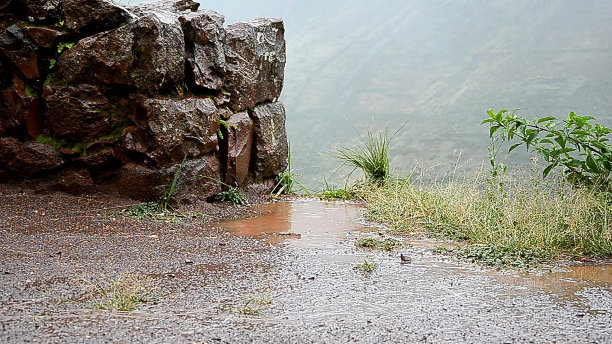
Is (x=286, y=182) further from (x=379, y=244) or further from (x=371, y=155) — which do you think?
(x=379, y=244)

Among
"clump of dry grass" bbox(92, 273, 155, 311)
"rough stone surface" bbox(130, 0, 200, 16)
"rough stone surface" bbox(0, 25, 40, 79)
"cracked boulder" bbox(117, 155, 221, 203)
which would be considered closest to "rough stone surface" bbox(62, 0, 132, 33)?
"rough stone surface" bbox(130, 0, 200, 16)

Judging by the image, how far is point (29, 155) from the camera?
5.04 meters

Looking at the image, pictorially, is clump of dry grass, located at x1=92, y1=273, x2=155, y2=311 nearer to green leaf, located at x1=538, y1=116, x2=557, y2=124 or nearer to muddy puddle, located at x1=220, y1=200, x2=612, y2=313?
muddy puddle, located at x1=220, y1=200, x2=612, y2=313

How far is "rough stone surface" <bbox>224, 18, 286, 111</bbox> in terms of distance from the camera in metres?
5.99

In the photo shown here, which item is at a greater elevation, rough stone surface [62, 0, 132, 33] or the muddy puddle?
rough stone surface [62, 0, 132, 33]

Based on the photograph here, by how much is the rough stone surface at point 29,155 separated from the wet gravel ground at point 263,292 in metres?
0.68

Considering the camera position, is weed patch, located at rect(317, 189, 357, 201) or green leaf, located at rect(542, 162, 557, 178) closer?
green leaf, located at rect(542, 162, 557, 178)

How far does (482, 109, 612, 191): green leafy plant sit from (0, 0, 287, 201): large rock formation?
2568 millimetres

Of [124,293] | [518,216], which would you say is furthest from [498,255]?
[124,293]

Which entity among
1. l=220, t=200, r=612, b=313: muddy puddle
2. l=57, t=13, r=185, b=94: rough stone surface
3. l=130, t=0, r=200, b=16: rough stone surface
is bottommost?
l=220, t=200, r=612, b=313: muddy puddle

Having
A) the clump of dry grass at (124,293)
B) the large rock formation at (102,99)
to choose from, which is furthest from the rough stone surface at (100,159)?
the clump of dry grass at (124,293)

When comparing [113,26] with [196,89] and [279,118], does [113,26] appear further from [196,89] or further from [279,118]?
[279,118]

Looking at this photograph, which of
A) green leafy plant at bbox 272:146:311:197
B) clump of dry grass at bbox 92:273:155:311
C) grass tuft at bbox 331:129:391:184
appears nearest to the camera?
clump of dry grass at bbox 92:273:155:311

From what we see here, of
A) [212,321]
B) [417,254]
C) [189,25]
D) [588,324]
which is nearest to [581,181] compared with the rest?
[417,254]
